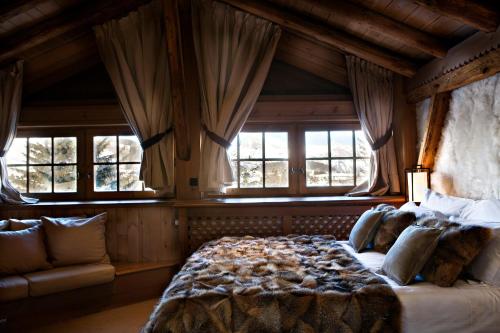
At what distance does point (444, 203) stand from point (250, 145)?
1970mm

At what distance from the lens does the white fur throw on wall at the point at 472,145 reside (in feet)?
A: 7.86

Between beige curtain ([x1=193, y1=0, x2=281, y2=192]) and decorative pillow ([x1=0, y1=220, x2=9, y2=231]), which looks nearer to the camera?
decorative pillow ([x1=0, y1=220, x2=9, y2=231])

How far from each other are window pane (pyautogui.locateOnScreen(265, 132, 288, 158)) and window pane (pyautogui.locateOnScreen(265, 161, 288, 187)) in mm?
90

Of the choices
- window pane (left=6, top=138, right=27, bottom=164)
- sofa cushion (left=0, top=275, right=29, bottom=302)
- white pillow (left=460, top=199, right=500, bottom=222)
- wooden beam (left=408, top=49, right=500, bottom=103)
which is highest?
wooden beam (left=408, top=49, right=500, bottom=103)

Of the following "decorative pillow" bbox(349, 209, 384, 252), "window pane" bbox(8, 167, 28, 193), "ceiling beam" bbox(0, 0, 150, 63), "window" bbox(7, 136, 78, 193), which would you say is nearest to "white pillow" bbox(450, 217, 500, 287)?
"decorative pillow" bbox(349, 209, 384, 252)

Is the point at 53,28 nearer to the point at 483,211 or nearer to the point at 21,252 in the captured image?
the point at 21,252

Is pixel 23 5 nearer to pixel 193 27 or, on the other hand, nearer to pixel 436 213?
pixel 193 27

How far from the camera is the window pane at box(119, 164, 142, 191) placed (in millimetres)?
3727

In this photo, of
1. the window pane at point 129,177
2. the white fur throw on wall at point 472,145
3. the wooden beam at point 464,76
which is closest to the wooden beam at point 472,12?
the wooden beam at point 464,76

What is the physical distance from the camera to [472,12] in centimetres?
218

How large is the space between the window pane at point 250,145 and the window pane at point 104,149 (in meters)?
1.42

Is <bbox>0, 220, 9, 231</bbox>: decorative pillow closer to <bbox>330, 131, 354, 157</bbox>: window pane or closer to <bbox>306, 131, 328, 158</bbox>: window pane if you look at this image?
<bbox>306, 131, 328, 158</bbox>: window pane

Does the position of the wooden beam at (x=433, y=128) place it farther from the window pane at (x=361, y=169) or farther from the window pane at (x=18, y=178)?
the window pane at (x=18, y=178)

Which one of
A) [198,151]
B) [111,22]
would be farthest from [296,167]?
[111,22]
